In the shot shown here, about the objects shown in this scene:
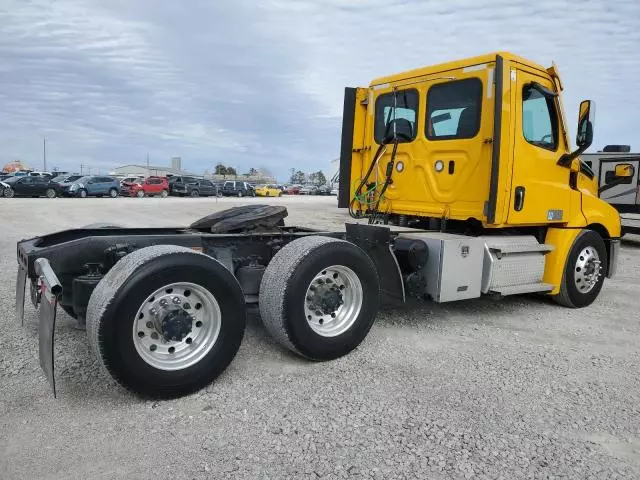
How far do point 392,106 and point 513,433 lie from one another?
13.9 ft

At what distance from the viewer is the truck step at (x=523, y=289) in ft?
18.8

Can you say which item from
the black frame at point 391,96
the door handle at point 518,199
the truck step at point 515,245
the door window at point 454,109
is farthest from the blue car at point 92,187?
the door handle at point 518,199

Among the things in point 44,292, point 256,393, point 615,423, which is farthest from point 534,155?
point 44,292

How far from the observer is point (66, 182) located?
36.5 m

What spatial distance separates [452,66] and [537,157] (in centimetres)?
136

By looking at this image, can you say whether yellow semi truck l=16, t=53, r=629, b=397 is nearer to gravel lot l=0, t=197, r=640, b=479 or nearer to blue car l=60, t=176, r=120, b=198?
gravel lot l=0, t=197, r=640, b=479

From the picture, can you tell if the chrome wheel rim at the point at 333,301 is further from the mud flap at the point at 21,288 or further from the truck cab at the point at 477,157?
the mud flap at the point at 21,288

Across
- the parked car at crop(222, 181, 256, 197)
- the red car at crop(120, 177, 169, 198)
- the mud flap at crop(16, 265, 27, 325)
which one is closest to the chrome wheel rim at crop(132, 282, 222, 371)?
the mud flap at crop(16, 265, 27, 325)

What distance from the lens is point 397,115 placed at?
634cm

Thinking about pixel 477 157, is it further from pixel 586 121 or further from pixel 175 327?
pixel 175 327

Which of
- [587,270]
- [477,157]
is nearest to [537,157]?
[477,157]

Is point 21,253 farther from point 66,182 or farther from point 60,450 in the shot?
point 66,182

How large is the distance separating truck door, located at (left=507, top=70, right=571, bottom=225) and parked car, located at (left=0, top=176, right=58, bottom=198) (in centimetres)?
3425

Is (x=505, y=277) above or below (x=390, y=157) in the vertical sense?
below
